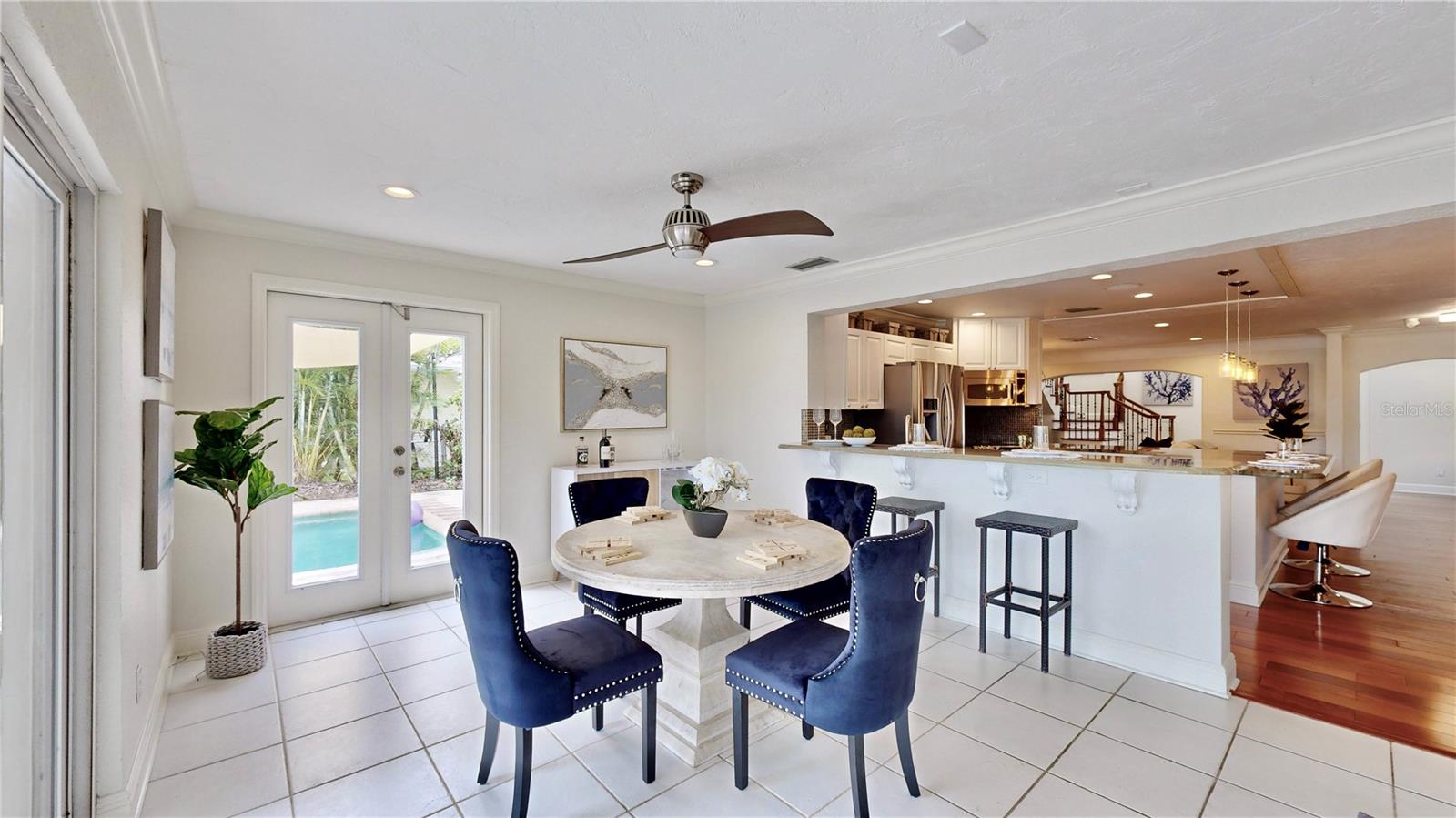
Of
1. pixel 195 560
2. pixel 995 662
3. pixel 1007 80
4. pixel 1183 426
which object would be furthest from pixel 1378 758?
pixel 1183 426

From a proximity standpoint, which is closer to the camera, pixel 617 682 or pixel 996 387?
pixel 617 682

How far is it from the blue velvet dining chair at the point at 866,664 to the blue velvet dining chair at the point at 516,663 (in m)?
0.50

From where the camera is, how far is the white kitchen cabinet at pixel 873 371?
5359mm

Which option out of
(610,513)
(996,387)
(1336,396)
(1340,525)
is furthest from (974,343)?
(1336,396)

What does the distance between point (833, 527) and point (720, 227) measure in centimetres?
180

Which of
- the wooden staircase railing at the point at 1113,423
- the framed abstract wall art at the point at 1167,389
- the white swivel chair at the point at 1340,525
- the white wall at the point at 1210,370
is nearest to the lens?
the white swivel chair at the point at 1340,525

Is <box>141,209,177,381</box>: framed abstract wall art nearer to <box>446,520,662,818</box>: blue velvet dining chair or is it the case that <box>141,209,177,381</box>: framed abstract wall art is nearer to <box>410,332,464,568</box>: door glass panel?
<box>446,520,662,818</box>: blue velvet dining chair

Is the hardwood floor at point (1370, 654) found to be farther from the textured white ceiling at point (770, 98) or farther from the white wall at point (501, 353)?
the white wall at point (501, 353)

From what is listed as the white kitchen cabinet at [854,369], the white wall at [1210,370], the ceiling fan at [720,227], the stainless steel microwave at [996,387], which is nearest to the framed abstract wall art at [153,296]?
the ceiling fan at [720,227]

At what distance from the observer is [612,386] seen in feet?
16.5

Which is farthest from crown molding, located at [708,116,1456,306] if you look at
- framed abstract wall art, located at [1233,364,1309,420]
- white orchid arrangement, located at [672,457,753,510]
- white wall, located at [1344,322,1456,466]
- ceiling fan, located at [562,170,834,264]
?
framed abstract wall art, located at [1233,364,1309,420]

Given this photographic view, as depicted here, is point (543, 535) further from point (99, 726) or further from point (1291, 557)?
point (1291, 557)

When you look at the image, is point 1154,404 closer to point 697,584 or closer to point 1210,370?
point 1210,370

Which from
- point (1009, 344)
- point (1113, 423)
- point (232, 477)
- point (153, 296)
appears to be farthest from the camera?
point (1113, 423)
